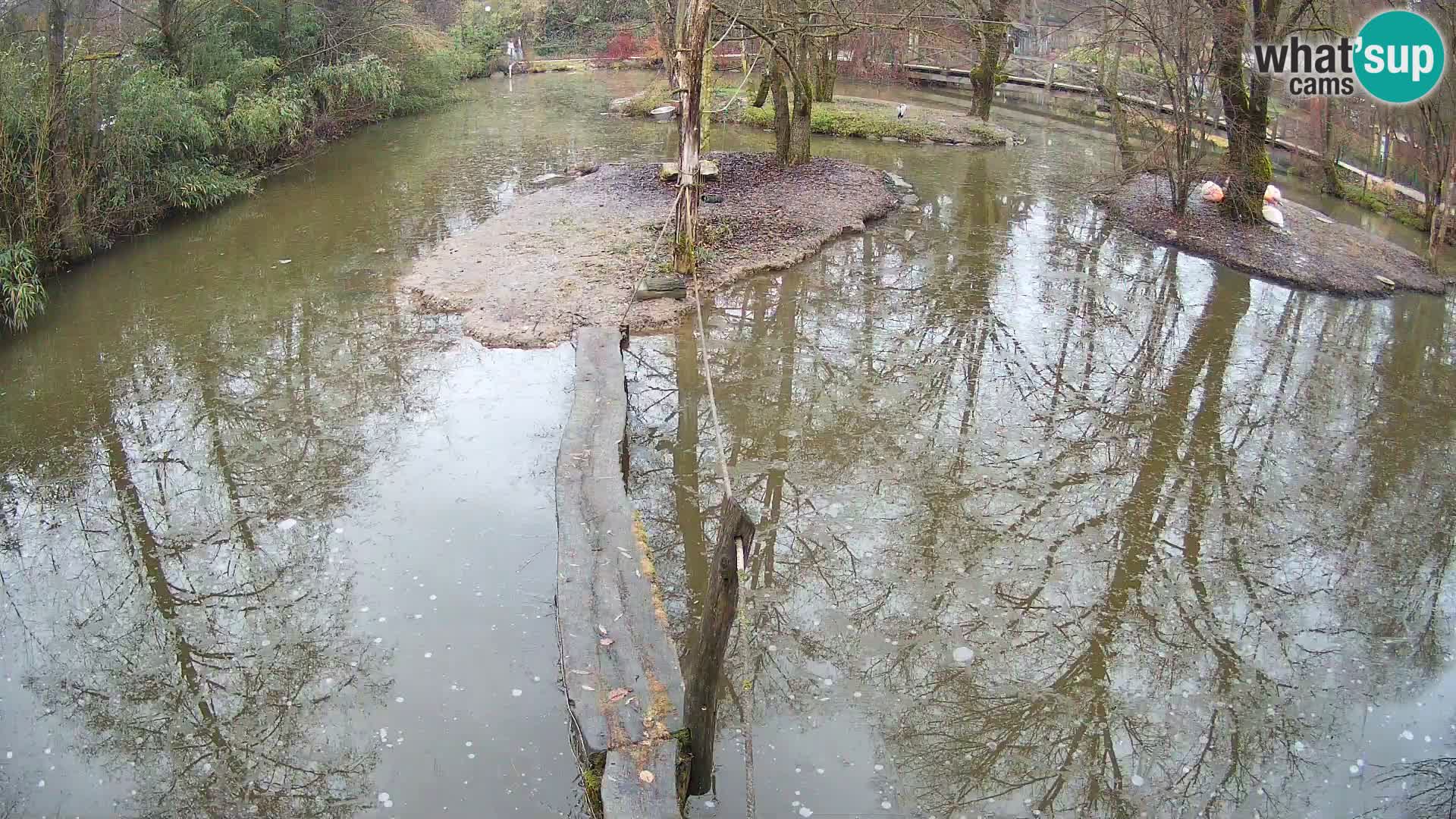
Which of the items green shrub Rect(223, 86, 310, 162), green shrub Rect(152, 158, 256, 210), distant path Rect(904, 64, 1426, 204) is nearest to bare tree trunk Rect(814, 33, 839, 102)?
distant path Rect(904, 64, 1426, 204)

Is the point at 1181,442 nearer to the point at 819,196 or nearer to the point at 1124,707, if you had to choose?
the point at 1124,707

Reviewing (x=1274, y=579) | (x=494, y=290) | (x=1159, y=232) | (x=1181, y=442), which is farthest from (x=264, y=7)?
(x=1274, y=579)

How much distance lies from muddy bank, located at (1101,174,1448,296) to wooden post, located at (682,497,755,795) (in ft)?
32.8

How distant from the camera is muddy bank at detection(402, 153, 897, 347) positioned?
31.0ft

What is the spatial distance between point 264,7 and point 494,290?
433 inches

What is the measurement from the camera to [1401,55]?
12.2 metres

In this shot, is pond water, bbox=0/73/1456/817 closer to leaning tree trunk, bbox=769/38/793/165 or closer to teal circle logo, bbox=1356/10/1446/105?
teal circle logo, bbox=1356/10/1446/105

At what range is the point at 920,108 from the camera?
69.4 ft

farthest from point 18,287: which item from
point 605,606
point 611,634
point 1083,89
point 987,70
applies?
point 1083,89

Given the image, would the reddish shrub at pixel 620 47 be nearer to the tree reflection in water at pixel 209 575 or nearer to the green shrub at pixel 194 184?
the green shrub at pixel 194 184

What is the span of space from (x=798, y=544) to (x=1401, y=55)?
11.4 m

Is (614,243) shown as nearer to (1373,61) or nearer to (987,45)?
(1373,61)

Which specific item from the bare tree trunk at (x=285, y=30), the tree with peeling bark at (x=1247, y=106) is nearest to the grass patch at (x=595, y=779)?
the tree with peeling bark at (x=1247, y=106)

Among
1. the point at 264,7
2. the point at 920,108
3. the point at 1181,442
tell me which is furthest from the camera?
the point at 920,108
